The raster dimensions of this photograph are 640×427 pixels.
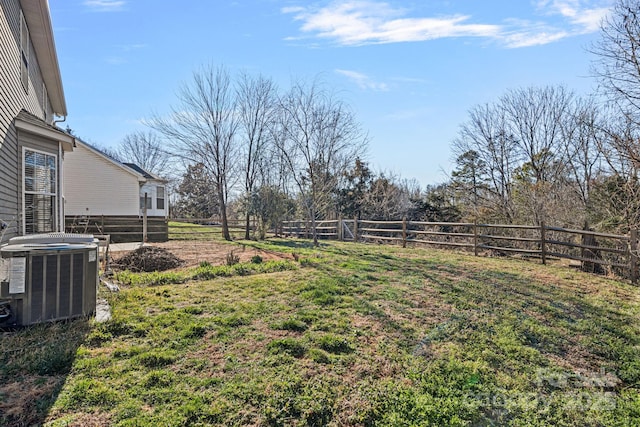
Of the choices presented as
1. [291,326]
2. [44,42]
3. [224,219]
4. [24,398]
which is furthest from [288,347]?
[224,219]

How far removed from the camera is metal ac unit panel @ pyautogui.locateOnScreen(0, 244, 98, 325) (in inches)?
136

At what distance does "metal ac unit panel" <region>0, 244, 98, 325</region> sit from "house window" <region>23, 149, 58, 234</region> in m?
3.88

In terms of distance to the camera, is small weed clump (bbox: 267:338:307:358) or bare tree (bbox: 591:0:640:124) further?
bare tree (bbox: 591:0:640:124)

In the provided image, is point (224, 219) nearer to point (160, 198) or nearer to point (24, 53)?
point (160, 198)

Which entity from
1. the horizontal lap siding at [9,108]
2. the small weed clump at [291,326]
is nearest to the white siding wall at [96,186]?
the horizontal lap siding at [9,108]

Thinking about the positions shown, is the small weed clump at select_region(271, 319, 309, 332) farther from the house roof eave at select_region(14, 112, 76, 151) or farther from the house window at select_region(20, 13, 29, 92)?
the house window at select_region(20, 13, 29, 92)

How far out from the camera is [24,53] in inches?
287

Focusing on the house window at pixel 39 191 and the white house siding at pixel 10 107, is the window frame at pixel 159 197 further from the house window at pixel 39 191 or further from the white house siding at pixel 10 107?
the white house siding at pixel 10 107

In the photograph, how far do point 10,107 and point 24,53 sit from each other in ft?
7.97

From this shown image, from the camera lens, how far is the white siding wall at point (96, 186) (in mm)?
14938

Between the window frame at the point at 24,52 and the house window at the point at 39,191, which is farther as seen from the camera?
the window frame at the point at 24,52

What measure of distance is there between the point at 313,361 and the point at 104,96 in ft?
77.6

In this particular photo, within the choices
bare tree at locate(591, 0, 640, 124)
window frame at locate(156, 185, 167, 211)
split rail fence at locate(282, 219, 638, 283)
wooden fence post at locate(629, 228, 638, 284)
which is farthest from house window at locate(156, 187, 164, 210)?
wooden fence post at locate(629, 228, 638, 284)

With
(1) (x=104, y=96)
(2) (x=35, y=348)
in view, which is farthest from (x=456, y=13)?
(1) (x=104, y=96)
